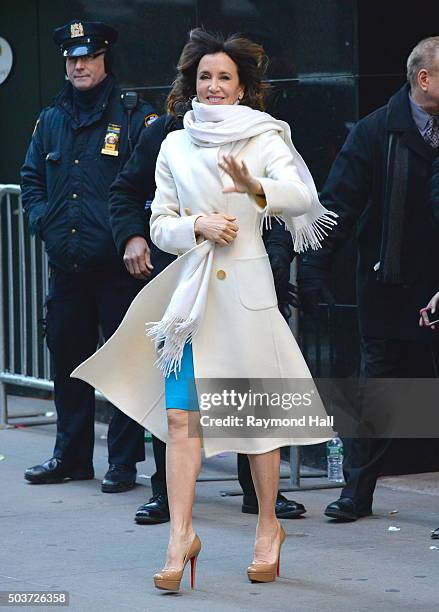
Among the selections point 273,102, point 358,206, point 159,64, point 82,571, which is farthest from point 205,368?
point 159,64

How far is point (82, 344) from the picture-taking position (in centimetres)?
799

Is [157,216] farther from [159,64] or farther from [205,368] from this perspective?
Answer: [159,64]

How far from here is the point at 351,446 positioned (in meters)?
6.98

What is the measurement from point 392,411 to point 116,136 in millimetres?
1962

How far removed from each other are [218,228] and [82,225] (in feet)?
7.19

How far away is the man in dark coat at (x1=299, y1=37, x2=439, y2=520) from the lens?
657cm

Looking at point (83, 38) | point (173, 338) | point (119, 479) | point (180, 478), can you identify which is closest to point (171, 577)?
point (180, 478)

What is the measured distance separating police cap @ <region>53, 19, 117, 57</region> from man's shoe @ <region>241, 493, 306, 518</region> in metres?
2.36

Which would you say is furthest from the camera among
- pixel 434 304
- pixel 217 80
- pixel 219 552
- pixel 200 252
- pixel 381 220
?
pixel 381 220

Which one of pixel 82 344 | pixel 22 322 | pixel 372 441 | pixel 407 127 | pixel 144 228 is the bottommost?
pixel 372 441

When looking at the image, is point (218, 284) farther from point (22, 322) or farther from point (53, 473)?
point (22, 322)

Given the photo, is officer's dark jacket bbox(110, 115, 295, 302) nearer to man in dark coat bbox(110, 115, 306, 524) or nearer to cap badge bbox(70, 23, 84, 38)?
man in dark coat bbox(110, 115, 306, 524)

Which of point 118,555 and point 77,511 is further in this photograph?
point 77,511

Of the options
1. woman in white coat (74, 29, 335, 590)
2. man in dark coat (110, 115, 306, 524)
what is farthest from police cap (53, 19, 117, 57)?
woman in white coat (74, 29, 335, 590)
